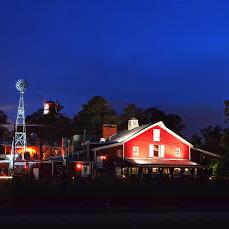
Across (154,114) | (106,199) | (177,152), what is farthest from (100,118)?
(106,199)

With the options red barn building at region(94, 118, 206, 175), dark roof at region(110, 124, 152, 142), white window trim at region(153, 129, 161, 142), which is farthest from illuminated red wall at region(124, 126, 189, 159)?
dark roof at region(110, 124, 152, 142)

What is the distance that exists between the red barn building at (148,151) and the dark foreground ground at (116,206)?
21998 millimetres

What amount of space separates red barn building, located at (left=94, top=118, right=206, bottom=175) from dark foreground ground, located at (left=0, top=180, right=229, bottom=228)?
866 inches

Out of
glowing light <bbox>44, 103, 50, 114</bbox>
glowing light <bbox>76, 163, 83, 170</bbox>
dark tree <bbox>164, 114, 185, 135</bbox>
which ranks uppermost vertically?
glowing light <bbox>44, 103, 50, 114</bbox>

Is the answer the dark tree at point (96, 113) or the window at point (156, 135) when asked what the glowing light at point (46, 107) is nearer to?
the dark tree at point (96, 113)

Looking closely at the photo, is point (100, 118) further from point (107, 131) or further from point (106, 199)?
point (106, 199)

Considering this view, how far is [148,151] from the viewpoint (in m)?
66.1

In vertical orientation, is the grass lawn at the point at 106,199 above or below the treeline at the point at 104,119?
below

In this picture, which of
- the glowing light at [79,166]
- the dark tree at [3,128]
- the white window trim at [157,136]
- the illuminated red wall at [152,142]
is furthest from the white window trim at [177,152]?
the dark tree at [3,128]

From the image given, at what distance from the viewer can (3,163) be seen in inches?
3292

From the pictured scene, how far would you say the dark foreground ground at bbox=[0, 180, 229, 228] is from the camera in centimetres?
2266

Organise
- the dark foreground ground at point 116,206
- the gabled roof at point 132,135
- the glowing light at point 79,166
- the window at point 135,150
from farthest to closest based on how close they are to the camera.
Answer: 1. the glowing light at point 79,166
2. the window at point 135,150
3. the gabled roof at point 132,135
4. the dark foreground ground at point 116,206

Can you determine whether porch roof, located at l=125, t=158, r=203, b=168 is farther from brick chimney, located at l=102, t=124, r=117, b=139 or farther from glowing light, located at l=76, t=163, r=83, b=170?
brick chimney, located at l=102, t=124, r=117, b=139

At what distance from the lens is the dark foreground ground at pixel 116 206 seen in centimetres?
2266
